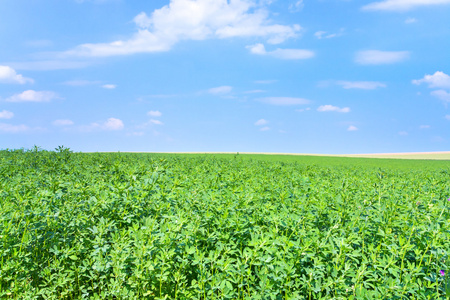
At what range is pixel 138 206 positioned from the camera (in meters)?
4.42

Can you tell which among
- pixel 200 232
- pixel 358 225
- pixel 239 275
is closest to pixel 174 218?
pixel 200 232

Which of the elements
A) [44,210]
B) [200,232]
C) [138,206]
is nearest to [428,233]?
[200,232]

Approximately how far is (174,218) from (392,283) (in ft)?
8.36

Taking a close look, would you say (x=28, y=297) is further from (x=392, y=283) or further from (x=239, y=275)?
(x=392, y=283)

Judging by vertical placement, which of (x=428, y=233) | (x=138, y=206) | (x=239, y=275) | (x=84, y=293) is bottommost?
(x=84, y=293)

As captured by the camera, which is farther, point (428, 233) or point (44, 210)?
point (44, 210)

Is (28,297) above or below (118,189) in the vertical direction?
below

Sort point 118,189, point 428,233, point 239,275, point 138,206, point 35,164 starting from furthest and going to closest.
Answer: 1. point 35,164
2. point 118,189
3. point 138,206
4. point 428,233
5. point 239,275

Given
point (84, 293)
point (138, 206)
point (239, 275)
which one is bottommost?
point (84, 293)

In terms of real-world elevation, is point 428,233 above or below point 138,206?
below

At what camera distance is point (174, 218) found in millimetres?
4125

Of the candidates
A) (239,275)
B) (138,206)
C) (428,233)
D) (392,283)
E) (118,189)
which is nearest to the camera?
(392,283)

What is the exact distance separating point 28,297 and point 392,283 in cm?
397

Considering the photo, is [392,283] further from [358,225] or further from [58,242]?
[58,242]
